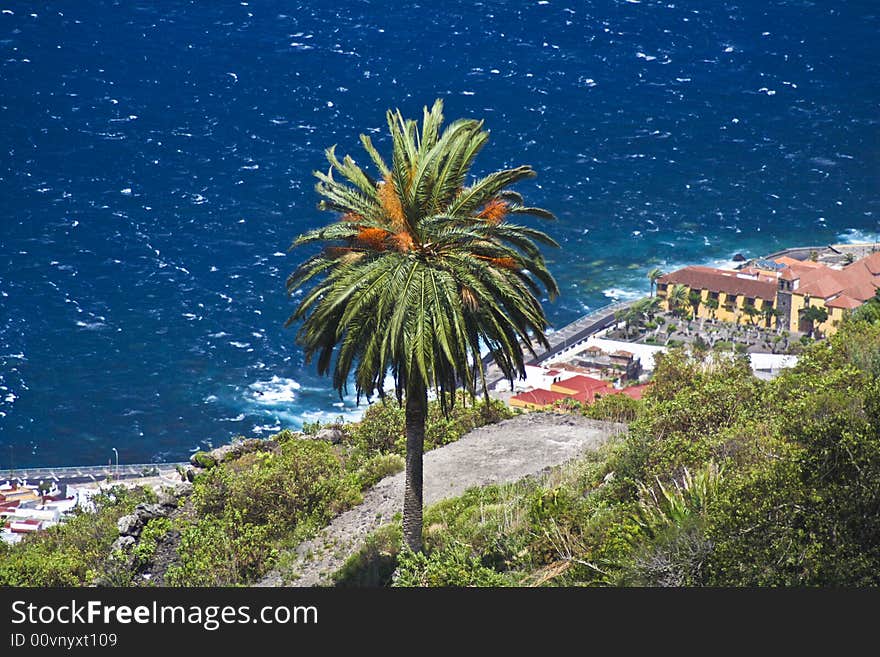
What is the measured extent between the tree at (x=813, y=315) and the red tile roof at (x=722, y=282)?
3.95m

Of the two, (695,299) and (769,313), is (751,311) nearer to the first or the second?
(769,313)

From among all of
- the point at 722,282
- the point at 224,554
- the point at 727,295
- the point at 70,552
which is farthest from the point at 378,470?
the point at 722,282

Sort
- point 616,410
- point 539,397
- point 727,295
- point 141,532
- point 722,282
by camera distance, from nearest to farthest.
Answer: point 141,532 < point 616,410 < point 539,397 < point 727,295 < point 722,282

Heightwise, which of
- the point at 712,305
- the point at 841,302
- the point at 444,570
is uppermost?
the point at 712,305

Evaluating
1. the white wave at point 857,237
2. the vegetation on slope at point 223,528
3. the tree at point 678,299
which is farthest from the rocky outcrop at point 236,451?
the white wave at point 857,237

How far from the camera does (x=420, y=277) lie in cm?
3167

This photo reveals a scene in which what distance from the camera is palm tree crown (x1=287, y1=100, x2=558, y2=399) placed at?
1233 inches

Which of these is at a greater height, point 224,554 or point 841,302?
point 841,302

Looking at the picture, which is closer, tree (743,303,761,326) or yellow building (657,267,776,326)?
tree (743,303,761,326)

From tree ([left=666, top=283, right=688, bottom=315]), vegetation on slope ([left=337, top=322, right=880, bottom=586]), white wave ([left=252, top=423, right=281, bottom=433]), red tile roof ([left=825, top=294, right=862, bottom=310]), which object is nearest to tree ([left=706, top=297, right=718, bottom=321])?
tree ([left=666, top=283, right=688, bottom=315])

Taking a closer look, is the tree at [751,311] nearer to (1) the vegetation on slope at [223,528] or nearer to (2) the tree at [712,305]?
(2) the tree at [712,305]

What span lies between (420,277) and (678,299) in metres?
110

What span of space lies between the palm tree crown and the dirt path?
363 inches

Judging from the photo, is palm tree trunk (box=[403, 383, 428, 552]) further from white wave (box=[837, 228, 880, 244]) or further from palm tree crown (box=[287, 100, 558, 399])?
white wave (box=[837, 228, 880, 244])
